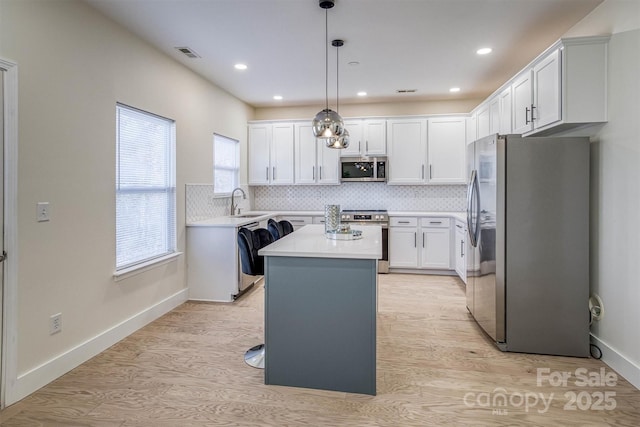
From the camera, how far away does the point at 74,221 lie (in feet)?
8.73

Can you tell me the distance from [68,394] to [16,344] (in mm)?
446

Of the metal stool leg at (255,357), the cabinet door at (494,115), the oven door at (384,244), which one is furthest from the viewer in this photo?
the oven door at (384,244)

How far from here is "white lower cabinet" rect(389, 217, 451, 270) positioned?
17.4 ft

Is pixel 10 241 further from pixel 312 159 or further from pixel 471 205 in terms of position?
pixel 312 159

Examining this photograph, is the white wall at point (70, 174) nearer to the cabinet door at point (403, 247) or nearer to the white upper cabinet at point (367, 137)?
the white upper cabinet at point (367, 137)

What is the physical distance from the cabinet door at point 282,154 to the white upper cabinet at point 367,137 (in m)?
0.90

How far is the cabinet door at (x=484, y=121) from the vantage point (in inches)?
180

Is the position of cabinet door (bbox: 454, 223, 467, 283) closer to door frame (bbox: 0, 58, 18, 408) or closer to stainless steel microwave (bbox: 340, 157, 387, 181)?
stainless steel microwave (bbox: 340, 157, 387, 181)

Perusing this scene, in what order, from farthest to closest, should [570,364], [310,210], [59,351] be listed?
1. [310,210]
2. [570,364]
3. [59,351]

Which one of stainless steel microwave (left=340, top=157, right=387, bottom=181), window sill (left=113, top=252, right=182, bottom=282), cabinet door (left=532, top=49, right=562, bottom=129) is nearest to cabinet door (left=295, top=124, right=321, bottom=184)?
stainless steel microwave (left=340, top=157, right=387, bottom=181)

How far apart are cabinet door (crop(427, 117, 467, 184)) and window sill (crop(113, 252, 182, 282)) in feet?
12.9

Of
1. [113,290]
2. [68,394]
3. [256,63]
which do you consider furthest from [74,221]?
[256,63]

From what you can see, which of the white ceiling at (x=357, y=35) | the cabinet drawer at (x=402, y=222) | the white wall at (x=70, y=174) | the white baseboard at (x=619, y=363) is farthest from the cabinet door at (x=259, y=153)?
the white baseboard at (x=619, y=363)

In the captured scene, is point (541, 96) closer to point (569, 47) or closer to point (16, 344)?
point (569, 47)
